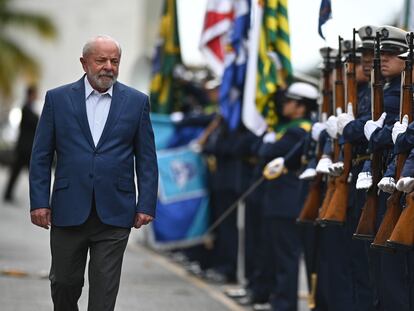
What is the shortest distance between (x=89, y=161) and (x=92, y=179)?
4.3 inches

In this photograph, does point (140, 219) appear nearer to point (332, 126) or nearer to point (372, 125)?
point (372, 125)

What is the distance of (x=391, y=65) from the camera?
8.15m

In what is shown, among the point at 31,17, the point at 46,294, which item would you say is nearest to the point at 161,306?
the point at 46,294

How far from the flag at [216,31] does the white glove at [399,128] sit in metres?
7.32

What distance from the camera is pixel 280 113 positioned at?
38.0 feet

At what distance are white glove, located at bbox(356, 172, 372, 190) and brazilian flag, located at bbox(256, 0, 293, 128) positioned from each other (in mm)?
4264

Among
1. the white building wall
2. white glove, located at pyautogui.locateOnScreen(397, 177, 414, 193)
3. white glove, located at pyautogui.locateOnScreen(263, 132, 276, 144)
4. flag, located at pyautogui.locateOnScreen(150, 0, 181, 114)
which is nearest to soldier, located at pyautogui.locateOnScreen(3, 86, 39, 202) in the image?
flag, located at pyautogui.locateOnScreen(150, 0, 181, 114)

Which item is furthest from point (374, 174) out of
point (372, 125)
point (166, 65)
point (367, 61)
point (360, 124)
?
point (166, 65)

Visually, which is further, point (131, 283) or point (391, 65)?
point (131, 283)

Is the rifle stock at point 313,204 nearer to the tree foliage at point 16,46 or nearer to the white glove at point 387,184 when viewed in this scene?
the white glove at point 387,184

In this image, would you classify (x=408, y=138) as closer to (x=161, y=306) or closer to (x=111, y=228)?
(x=111, y=228)

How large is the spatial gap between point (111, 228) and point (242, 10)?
617cm

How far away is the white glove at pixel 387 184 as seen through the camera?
7.30 meters

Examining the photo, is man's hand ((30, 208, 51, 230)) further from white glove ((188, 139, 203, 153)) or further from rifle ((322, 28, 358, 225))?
white glove ((188, 139, 203, 153))
